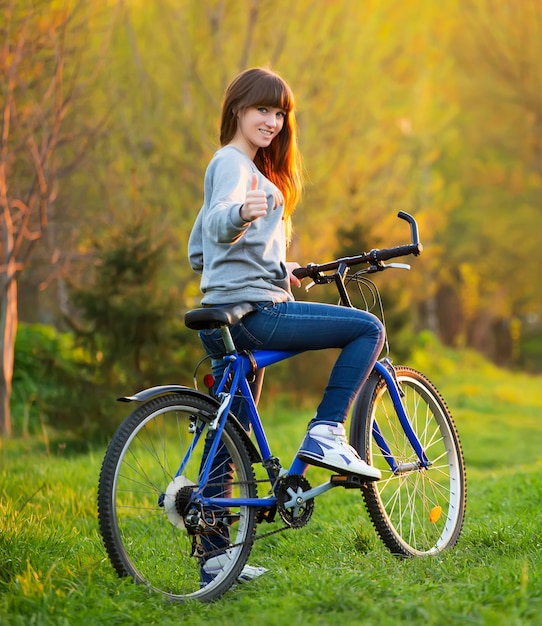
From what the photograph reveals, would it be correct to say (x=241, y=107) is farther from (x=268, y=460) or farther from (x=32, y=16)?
(x=32, y=16)

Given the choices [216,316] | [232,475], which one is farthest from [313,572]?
[216,316]

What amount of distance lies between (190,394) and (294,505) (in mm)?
618

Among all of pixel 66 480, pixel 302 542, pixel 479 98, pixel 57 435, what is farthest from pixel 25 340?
pixel 479 98

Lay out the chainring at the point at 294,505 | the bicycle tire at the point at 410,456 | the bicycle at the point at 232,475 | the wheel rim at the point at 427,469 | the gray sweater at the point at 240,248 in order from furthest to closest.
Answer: the wheel rim at the point at 427,469 < the bicycle tire at the point at 410,456 < the chainring at the point at 294,505 < the gray sweater at the point at 240,248 < the bicycle at the point at 232,475

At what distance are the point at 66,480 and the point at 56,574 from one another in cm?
254

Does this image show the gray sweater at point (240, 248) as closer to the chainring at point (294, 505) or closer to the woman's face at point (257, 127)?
the woman's face at point (257, 127)

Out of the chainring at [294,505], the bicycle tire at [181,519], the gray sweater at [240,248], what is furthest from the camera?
the chainring at [294,505]

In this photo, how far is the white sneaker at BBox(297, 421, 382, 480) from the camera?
3604mm

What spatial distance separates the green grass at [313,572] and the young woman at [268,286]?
1.63 feet

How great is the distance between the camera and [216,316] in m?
3.38

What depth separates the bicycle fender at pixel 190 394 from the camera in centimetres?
326

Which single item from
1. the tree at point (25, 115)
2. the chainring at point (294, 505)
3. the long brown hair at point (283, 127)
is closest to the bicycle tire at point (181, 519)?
the chainring at point (294, 505)

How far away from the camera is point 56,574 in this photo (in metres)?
3.42

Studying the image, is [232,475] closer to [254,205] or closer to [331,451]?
[331,451]
